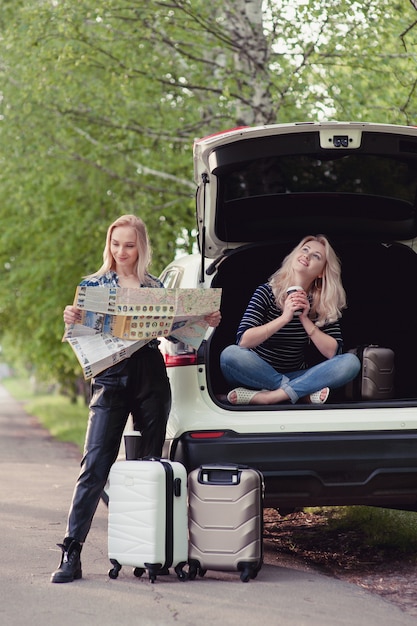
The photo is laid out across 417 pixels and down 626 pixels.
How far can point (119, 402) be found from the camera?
5535mm

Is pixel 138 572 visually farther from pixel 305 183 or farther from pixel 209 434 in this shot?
pixel 305 183

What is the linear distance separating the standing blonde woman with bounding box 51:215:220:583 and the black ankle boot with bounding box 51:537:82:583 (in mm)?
64

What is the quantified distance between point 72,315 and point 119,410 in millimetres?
588

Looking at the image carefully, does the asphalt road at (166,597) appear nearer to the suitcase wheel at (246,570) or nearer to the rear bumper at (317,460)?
the suitcase wheel at (246,570)

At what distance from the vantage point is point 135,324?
5391 mm

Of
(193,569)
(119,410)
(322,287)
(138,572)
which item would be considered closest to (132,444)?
(119,410)

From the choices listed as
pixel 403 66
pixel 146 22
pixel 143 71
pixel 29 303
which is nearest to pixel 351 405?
pixel 403 66

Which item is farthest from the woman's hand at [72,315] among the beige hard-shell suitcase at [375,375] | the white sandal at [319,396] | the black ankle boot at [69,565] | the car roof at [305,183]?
the beige hard-shell suitcase at [375,375]

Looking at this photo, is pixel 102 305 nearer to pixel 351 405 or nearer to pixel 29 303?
pixel 351 405

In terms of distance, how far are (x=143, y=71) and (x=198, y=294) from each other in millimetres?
9575

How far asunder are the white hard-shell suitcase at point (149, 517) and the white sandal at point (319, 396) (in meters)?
1.00

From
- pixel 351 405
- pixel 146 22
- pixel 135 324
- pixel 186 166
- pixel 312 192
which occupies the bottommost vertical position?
pixel 351 405

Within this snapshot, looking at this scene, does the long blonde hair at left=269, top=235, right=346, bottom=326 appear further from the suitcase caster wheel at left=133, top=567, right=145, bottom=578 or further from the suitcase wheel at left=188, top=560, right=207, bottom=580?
the suitcase caster wheel at left=133, top=567, right=145, bottom=578

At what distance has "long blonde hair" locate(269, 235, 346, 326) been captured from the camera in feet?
20.2
